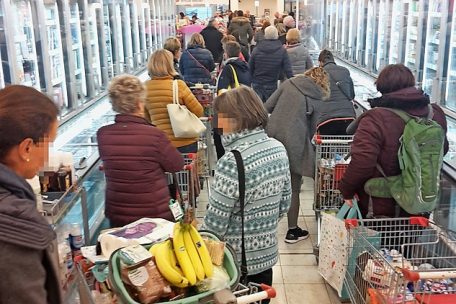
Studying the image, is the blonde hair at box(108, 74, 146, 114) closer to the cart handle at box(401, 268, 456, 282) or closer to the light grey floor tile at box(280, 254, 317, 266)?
the cart handle at box(401, 268, 456, 282)

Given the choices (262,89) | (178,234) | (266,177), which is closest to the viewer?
(178,234)

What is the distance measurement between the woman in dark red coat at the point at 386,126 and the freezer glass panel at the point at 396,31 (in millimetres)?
3929

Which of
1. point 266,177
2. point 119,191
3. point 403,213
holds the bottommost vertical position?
point 403,213

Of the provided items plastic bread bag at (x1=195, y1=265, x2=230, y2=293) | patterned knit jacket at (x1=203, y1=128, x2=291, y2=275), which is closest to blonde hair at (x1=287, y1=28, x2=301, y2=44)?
patterned knit jacket at (x1=203, y1=128, x2=291, y2=275)

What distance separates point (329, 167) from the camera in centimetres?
456

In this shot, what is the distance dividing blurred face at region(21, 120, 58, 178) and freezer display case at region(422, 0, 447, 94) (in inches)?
184

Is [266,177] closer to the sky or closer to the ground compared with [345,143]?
closer to the sky

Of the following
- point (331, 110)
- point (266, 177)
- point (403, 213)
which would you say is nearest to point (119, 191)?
point (266, 177)

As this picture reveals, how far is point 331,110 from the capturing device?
486 centimetres

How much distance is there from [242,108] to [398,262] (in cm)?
123

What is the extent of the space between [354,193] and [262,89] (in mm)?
4172

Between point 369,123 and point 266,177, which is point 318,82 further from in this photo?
point 266,177

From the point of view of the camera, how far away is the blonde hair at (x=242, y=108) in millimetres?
2533

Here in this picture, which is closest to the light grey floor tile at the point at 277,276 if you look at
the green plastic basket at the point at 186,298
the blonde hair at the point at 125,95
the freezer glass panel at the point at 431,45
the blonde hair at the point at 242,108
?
the blonde hair at the point at 125,95
